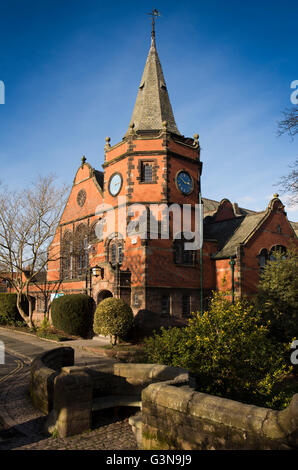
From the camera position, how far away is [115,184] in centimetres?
2766

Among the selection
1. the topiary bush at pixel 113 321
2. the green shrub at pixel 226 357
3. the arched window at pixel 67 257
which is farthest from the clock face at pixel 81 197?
the green shrub at pixel 226 357

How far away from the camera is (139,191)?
25.6 metres

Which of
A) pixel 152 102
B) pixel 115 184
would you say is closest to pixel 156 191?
pixel 115 184

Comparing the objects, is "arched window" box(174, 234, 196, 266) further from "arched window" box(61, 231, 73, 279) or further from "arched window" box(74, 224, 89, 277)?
"arched window" box(61, 231, 73, 279)

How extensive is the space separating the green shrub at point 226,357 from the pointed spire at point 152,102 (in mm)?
19396

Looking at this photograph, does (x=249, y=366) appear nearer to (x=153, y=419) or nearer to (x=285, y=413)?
(x=153, y=419)

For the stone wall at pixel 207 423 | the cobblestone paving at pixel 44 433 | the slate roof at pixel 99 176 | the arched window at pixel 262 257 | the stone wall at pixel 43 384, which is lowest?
the cobblestone paving at pixel 44 433

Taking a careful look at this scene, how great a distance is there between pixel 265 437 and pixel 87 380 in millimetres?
4181

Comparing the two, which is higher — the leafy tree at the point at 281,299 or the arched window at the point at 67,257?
the arched window at the point at 67,257

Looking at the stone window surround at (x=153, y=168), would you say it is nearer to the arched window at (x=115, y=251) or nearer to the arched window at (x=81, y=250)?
the arched window at (x=115, y=251)

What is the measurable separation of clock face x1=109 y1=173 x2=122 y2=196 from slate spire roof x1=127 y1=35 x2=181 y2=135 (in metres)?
4.20

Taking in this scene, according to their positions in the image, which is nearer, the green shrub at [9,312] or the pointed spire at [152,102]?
the pointed spire at [152,102]

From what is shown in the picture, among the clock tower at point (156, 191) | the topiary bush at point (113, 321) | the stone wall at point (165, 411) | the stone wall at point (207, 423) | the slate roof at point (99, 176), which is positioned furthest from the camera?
the slate roof at point (99, 176)

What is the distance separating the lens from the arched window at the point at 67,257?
33.5 meters
